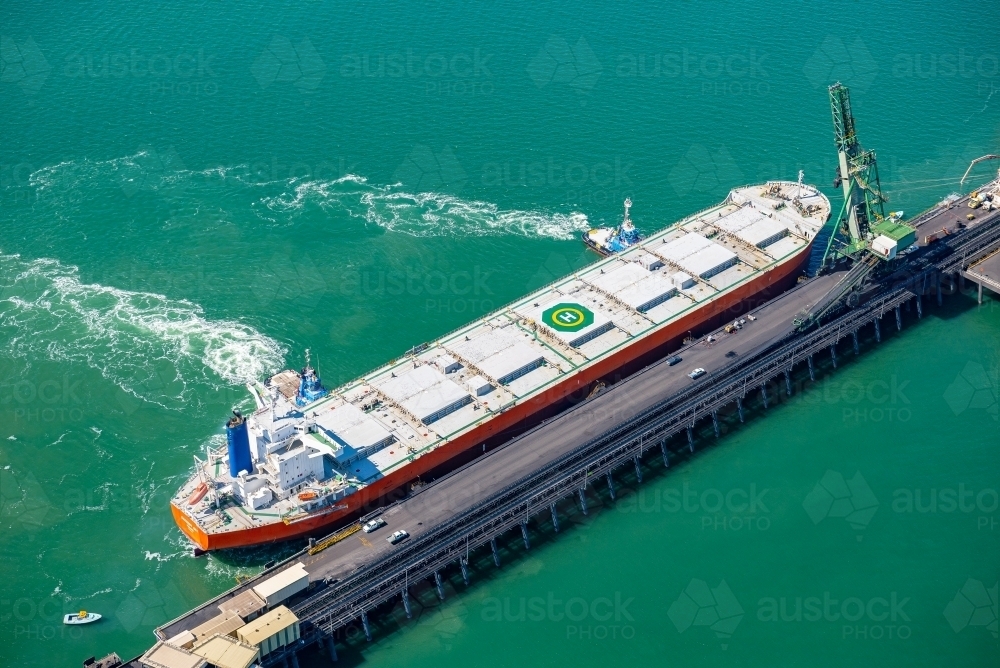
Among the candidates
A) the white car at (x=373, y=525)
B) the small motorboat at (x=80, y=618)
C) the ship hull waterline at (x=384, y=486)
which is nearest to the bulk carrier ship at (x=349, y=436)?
the ship hull waterline at (x=384, y=486)

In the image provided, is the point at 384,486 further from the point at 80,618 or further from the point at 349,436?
the point at 80,618

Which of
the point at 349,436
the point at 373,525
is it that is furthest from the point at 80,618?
the point at 349,436

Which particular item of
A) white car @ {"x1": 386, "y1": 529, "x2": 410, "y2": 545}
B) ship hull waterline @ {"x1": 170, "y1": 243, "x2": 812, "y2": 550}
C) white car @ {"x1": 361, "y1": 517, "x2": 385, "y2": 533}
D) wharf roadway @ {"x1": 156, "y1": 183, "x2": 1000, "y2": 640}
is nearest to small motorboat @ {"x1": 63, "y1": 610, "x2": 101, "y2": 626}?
wharf roadway @ {"x1": 156, "y1": 183, "x2": 1000, "y2": 640}

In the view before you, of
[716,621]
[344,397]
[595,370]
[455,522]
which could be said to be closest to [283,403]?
[344,397]

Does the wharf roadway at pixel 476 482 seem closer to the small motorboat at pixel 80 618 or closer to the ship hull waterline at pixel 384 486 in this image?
the ship hull waterline at pixel 384 486

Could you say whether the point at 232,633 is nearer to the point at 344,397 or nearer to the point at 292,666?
the point at 292,666

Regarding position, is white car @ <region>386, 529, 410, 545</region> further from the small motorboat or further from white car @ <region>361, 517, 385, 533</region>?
the small motorboat
